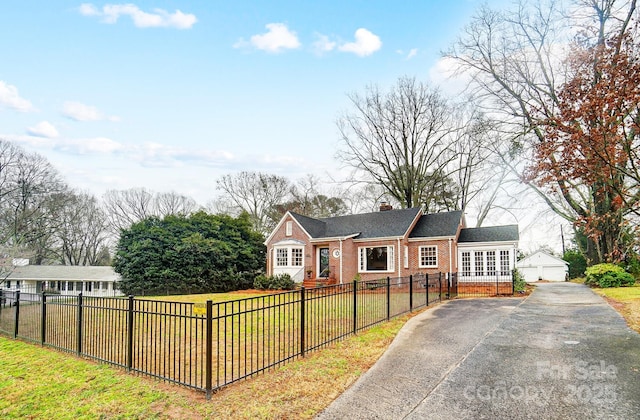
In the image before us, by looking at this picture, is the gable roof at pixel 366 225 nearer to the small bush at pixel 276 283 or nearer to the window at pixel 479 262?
the small bush at pixel 276 283

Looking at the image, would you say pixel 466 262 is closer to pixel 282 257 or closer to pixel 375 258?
pixel 375 258

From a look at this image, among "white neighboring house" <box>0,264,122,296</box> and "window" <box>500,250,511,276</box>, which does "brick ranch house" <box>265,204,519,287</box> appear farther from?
"white neighboring house" <box>0,264,122,296</box>

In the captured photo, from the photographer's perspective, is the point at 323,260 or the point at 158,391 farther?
the point at 323,260

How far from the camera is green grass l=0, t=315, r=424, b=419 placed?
451 centimetres

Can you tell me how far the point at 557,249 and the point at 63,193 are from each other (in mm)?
56885

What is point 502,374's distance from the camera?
5.65 meters

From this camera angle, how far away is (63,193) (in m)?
33.2

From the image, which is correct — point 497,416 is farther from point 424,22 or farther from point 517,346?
point 424,22

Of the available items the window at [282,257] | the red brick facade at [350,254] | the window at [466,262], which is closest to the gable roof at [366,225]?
the red brick facade at [350,254]

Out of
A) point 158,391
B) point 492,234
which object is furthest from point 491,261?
point 158,391

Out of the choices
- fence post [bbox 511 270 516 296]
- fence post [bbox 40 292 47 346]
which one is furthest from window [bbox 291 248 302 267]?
fence post [bbox 40 292 47 346]

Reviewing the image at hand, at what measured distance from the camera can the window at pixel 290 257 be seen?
2450cm

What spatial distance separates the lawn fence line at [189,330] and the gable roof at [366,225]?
37.1 ft

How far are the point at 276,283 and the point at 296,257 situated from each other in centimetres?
265
